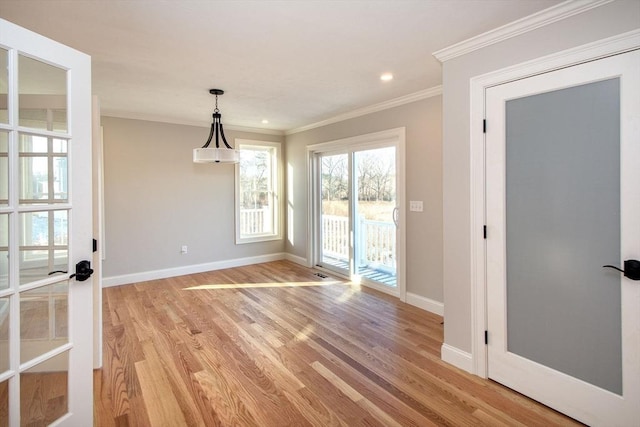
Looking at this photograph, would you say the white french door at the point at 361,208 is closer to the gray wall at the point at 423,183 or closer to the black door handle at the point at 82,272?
the gray wall at the point at 423,183

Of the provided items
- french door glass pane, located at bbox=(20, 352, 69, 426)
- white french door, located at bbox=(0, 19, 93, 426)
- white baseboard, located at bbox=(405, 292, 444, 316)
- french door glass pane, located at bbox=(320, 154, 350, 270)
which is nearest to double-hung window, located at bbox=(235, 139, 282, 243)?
french door glass pane, located at bbox=(320, 154, 350, 270)

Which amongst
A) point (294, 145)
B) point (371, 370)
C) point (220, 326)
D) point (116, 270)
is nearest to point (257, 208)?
point (294, 145)

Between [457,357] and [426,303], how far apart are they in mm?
1229

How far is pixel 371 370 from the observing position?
2.41 metres

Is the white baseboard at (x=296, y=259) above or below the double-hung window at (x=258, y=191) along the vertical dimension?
below

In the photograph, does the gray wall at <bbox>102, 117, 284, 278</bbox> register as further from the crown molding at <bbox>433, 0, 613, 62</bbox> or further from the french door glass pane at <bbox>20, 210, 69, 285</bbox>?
the crown molding at <bbox>433, 0, 613, 62</bbox>

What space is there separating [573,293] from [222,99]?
3906mm

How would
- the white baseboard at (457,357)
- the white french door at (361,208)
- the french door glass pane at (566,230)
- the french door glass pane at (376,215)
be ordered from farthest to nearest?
the french door glass pane at (376,215) < the white french door at (361,208) < the white baseboard at (457,357) < the french door glass pane at (566,230)

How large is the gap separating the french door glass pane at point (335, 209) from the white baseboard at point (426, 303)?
1.36m

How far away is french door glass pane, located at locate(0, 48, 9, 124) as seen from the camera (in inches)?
54.0

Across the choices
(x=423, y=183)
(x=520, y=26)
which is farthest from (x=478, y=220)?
(x=423, y=183)

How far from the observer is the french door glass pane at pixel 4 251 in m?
1.39

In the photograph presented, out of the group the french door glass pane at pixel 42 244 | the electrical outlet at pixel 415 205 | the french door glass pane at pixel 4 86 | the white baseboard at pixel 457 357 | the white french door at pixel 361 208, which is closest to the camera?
the french door glass pane at pixel 4 86

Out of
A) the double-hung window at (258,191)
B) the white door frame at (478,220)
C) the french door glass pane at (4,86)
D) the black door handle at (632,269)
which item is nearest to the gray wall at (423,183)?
the white door frame at (478,220)
